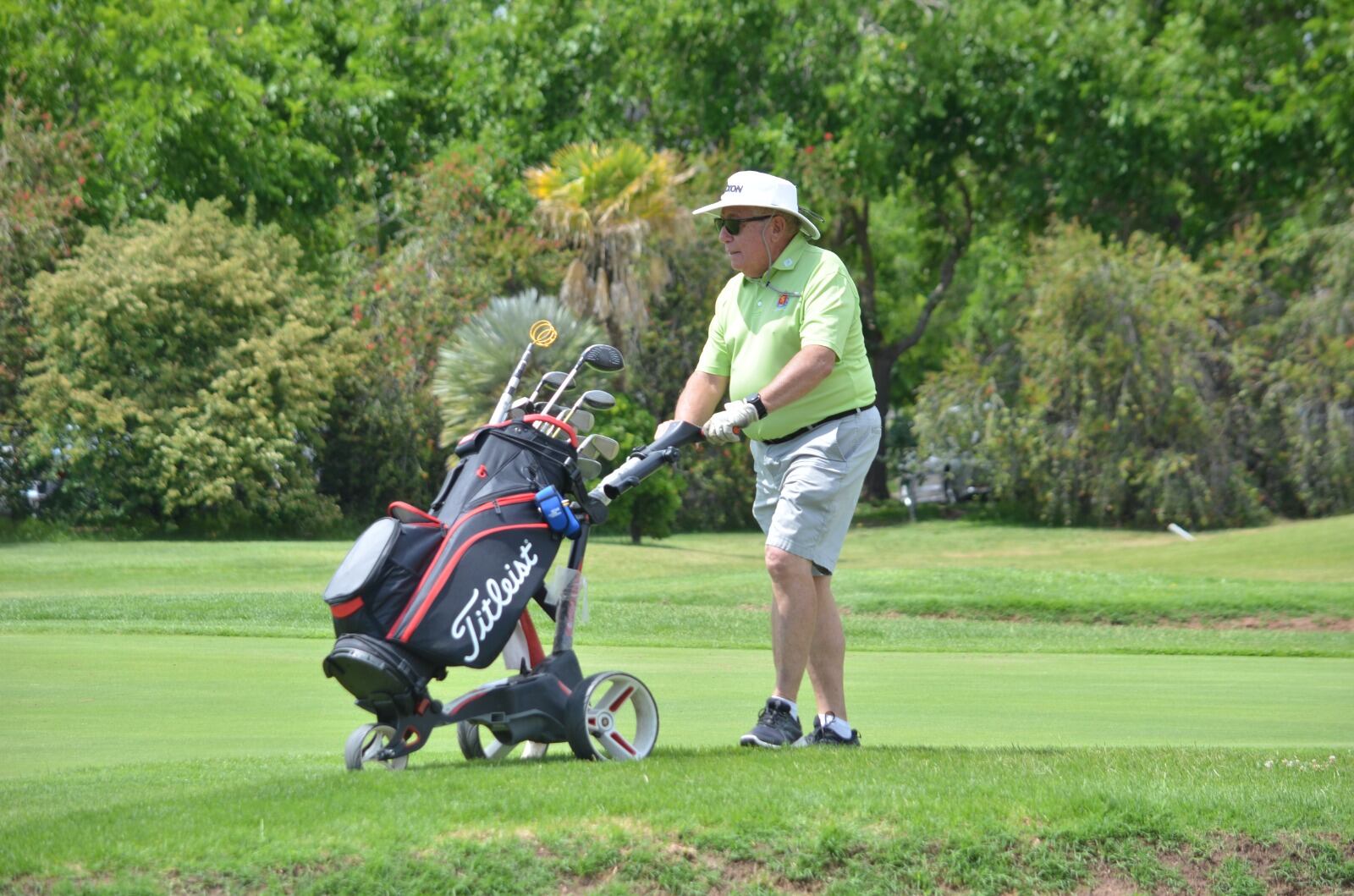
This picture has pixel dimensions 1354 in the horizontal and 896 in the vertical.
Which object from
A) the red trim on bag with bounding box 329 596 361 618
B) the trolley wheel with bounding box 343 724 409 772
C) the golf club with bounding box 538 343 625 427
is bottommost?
the trolley wheel with bounding box 343 724 409 772

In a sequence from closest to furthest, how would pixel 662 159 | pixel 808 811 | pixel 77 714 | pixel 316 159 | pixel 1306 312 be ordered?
pixel 808 811, pixel 77 714, pixel 662 159, pixel 1306 312, pixel 316 159

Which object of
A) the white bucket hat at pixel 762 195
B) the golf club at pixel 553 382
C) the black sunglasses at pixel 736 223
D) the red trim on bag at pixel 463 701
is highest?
the white bucket hat at pixel 762 195

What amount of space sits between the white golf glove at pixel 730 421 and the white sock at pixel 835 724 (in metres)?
1.23

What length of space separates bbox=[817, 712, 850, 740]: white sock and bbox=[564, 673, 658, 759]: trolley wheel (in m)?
0.82

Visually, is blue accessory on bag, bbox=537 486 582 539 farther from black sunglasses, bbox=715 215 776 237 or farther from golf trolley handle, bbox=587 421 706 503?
black sunglasses, bbox=715 215 776 237

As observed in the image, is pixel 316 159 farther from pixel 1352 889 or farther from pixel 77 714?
pixel 1352 889

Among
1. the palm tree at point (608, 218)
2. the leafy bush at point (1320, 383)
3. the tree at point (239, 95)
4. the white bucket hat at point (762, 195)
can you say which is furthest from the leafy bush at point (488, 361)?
the white bucket hat at point (762, 195)

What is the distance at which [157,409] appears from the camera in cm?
2402

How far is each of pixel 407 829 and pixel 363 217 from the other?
98.6 feet

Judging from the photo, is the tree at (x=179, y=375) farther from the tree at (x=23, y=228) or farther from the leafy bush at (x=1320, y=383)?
the leafy bush at (x=1320, y=383)

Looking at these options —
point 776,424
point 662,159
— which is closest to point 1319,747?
point 776,424

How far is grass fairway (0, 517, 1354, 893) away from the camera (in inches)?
170

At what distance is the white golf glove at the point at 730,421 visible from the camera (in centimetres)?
583

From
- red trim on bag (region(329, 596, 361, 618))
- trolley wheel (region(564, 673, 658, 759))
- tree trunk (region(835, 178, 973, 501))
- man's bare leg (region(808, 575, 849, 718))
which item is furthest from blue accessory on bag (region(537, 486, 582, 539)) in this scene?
tree trunk (region(835, 178, 973, 501))
